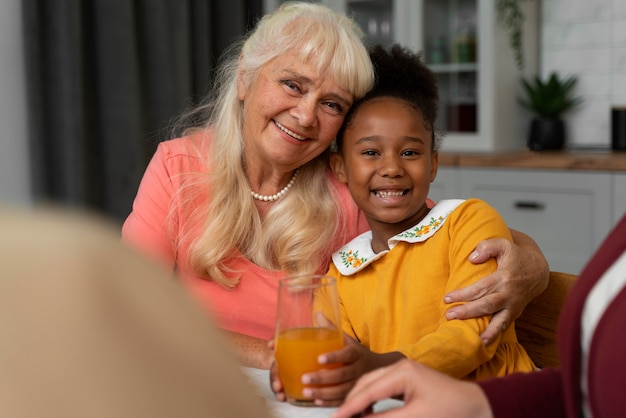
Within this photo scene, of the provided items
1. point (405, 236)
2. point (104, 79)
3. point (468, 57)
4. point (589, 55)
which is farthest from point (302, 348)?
point (589, 55)

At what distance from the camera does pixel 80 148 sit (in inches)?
114

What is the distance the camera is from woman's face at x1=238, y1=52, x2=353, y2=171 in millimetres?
1540

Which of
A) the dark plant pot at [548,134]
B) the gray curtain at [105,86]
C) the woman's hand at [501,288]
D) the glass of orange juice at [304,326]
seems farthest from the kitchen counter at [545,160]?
the glass of orange juice at [304,326]

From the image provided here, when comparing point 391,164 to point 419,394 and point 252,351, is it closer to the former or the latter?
point 252,351

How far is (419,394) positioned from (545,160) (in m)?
2.57

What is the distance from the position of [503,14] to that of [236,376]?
136 inches

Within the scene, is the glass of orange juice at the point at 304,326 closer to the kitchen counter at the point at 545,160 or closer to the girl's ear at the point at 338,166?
the girl's ear at the point at 338,166

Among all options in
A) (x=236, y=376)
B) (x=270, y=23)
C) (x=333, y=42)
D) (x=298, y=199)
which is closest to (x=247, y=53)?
(x=270, y=23)

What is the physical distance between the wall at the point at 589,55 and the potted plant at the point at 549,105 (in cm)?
6

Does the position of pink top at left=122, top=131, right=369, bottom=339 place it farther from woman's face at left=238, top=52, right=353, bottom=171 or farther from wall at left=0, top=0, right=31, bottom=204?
wall at left=0, top=0, right=31, bottom=204

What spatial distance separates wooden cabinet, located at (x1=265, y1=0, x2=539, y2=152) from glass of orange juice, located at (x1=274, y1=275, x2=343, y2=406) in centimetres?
268

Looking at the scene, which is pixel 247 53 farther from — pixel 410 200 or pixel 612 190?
pixel 612 190

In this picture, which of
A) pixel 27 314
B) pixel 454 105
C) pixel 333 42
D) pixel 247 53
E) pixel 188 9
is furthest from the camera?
pixel 454 105

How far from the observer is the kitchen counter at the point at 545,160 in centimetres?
305
